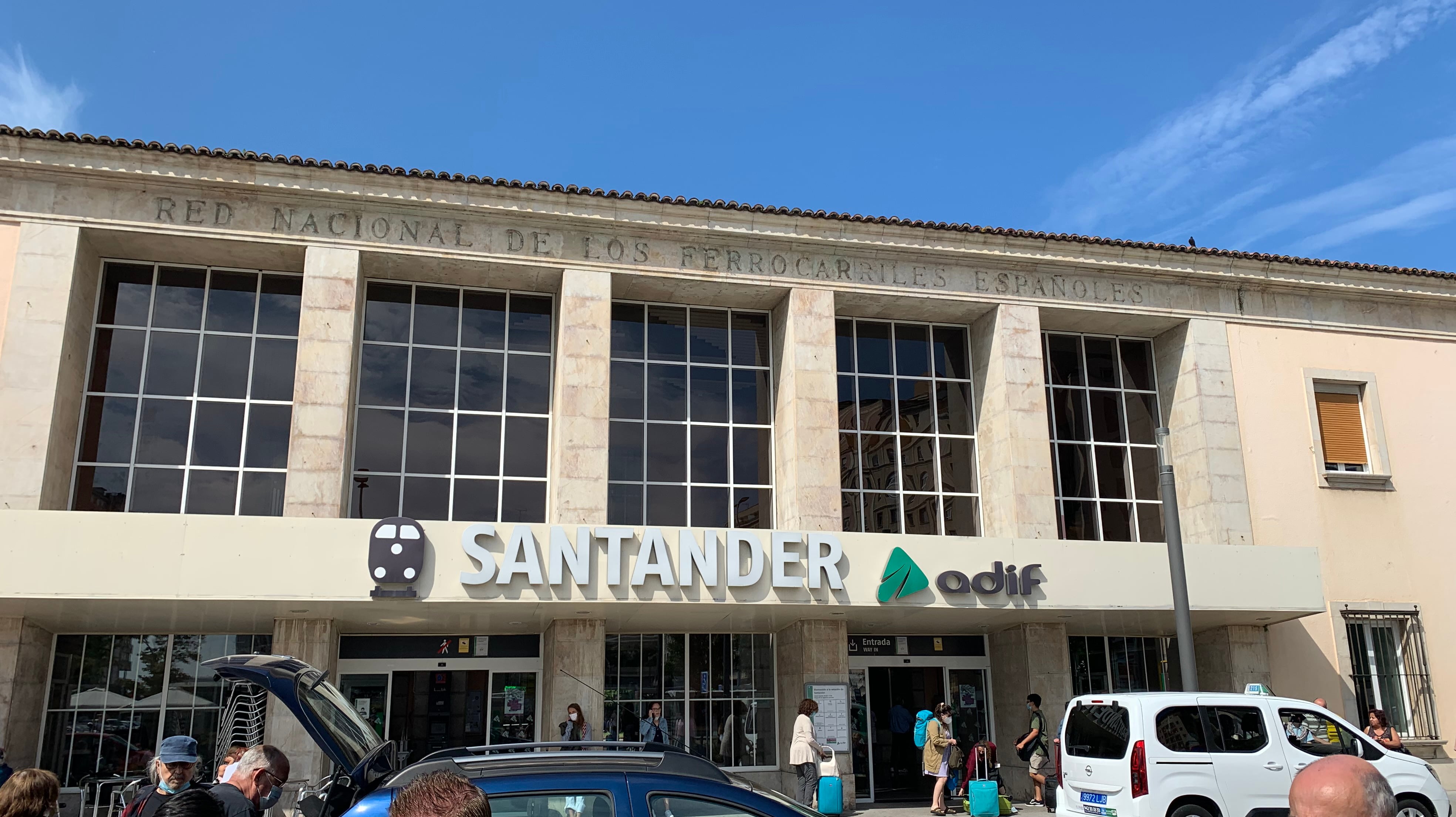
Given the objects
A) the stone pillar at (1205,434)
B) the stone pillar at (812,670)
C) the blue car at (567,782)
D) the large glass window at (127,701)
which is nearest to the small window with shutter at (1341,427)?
the stone pillar at (1205,434)

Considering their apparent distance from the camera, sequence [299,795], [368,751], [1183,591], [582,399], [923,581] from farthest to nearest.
A: [582,399] < [923,581] < [1183,591] < [368,751] < [299,795]

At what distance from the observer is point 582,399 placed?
17.4 m

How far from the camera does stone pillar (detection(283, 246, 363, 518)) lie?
52.6 ft

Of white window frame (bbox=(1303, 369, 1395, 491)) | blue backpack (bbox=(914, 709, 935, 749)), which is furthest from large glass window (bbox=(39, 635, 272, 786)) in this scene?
white window frame (bbox=(1303, 369, 1395, 491))

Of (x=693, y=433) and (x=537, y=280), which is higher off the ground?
(x=537, y=280)

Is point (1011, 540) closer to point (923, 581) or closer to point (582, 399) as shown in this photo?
point (923, 581)

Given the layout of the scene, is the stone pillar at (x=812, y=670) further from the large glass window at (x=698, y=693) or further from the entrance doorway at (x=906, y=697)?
the entrance doorway at (x=906, y=697)

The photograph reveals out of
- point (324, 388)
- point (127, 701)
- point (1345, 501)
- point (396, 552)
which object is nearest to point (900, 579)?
point (396, 552)

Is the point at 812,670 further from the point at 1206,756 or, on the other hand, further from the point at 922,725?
the point at 1206,756

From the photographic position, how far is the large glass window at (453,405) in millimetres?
17594

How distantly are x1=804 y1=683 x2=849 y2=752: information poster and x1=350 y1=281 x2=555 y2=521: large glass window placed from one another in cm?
520

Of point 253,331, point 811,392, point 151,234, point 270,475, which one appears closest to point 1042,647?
point 811,392

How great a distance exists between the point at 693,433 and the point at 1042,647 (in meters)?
6.87

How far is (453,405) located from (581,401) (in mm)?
2387
